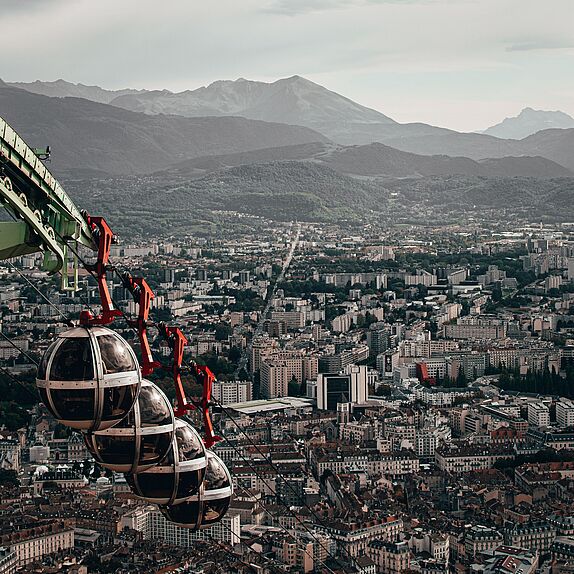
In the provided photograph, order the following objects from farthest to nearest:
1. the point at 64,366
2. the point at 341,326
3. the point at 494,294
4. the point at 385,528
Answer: the point at 494,294 → the point at 341,326 → the point at 385,528 → the point at 64,366

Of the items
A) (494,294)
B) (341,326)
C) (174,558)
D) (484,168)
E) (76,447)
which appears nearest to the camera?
(174,558)

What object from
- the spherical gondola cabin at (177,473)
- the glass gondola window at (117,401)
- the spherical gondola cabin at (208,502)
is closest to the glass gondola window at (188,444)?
the spherical gondola cabin at (177,473)

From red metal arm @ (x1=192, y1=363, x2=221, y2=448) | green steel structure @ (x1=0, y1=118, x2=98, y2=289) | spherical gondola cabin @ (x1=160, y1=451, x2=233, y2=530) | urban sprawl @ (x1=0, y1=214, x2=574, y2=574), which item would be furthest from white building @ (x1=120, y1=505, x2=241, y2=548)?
green steel structure @ (x1=0, y1=118, x2=98, y2=289)

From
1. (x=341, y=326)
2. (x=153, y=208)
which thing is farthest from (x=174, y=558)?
(x=153, y=208)

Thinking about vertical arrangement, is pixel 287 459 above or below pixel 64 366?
below

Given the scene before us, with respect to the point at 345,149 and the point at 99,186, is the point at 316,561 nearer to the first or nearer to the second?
the point at 99,186

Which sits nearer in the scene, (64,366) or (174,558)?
(64,366)

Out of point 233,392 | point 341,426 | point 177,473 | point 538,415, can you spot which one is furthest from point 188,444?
point 233,392

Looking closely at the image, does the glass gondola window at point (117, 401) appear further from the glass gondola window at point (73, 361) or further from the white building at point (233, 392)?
the white building at point (233, 392)

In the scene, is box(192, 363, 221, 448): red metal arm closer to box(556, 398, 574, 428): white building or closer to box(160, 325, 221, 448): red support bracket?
box(160, 325, 221, 448): red support bracket
